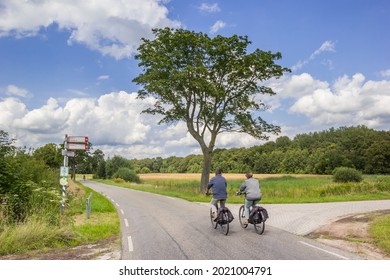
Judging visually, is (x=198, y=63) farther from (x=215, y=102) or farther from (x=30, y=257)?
(x=30, y=257)

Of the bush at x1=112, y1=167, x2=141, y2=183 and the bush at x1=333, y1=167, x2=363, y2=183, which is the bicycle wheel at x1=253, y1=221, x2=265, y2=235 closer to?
the bush at x1=333, y1=167, x2=363, y2=183

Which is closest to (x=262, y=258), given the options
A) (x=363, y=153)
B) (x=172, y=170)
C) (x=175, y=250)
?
(x=175, y=250)

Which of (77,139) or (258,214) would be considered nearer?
(258,214)

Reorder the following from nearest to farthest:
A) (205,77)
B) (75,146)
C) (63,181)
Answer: (63,181)
(75,146)
(205,77)

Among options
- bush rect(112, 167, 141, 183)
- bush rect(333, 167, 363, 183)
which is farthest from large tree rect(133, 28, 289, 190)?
bush rect(112, 167, 141, 183)

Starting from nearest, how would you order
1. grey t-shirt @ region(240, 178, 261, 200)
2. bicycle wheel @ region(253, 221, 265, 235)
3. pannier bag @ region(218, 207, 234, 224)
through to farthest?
bicycle wheel @ region(253, 221, 265, 235), pannier bag @ region(218, 207, 234, 224), grey t-shirt @ region(240, 178, 261, 200)

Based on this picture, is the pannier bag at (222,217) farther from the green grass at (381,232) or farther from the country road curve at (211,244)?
the green grass at (381,232)

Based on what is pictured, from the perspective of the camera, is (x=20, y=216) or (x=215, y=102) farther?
(x=215, y=102)

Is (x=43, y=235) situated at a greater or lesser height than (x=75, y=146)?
lesser

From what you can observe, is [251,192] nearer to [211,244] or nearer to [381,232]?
[211,244]

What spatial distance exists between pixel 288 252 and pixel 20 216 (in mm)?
8281

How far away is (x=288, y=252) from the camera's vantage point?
24.9 feet

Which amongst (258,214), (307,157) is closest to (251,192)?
(258,214)
